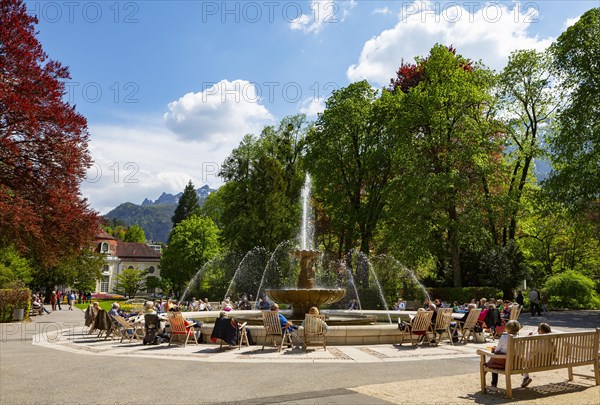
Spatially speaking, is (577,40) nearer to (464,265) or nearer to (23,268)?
(464,265)

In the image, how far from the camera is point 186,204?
102 m

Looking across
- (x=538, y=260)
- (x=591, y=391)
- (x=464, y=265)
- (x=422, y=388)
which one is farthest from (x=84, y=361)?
(x=538, y=260)

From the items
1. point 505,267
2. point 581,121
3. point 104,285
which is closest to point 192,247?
point 505,267

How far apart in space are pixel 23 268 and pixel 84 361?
31467 millimetres

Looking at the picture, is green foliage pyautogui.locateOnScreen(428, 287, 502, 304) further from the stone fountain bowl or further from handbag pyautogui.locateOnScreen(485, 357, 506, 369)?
handbag pyautogui.locateOnScreen(485, 357, 506, 369)

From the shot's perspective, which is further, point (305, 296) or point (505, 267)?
point (505, 267)

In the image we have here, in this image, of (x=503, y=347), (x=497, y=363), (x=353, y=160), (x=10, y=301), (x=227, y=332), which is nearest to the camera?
(x=497, y=363)

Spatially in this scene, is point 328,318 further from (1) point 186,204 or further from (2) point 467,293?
(1) point 186,204

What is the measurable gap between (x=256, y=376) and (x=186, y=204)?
9498 cm

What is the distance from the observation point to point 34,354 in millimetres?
12523

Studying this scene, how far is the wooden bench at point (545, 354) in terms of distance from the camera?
7930 millimetres

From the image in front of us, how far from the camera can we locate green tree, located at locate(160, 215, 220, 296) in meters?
63.5

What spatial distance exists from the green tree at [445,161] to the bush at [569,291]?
5292mm

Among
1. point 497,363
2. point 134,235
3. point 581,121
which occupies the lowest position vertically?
point 497,363
